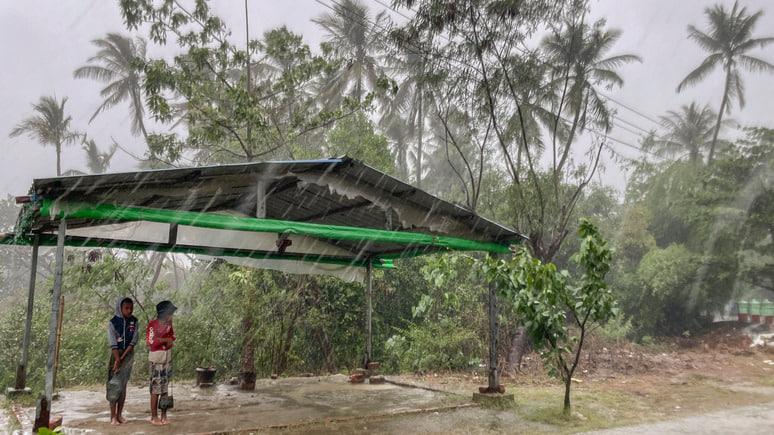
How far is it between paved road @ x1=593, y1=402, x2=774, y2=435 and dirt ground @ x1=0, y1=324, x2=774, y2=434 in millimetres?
14

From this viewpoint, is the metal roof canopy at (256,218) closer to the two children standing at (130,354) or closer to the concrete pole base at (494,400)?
the concrete pole base at (494,400)

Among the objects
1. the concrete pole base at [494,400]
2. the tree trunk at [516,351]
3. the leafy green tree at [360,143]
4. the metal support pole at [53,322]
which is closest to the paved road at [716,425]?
the concrete pole base at [494,400]

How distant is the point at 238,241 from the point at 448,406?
4187 mm

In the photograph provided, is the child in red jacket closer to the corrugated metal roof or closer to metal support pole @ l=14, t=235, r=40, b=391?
the corrugated metal roof

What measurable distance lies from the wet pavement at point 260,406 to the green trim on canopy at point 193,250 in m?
2.18

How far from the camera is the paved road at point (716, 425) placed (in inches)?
258

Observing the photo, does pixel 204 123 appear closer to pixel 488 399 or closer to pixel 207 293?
pixel 207 293

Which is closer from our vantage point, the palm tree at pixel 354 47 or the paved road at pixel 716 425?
the paved road at pixel 716 425

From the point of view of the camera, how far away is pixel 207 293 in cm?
1231

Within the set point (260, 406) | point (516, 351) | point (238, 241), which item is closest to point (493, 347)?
point (260, 406)

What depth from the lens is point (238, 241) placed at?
29.6 feet

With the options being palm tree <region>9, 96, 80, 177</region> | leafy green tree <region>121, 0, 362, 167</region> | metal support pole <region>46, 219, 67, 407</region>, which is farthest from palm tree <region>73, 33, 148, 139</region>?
metal support pole <region>46, 219, 67, 407</region>

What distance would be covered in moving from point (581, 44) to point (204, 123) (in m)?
10.3

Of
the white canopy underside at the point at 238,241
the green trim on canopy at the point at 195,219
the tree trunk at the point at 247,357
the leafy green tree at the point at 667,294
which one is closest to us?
the green trim on canopy at the point at 195,219
